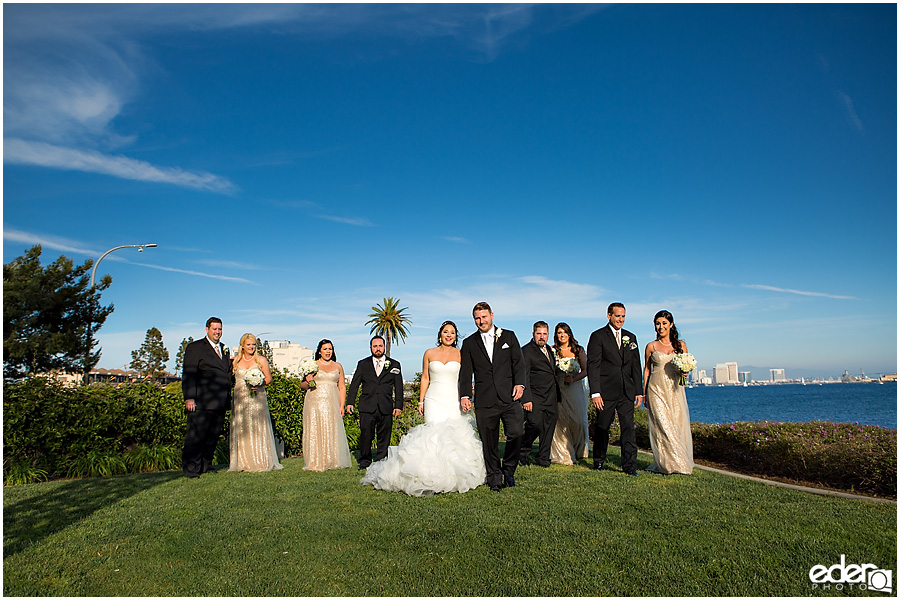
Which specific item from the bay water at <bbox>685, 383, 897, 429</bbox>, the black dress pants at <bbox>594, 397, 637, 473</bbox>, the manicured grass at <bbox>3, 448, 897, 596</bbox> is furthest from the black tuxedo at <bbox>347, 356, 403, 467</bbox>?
the bay water at <bbox>685, 383, 897, 429</bbox>

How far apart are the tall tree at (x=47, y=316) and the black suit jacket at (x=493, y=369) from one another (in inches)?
898

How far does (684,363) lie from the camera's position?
340 inches

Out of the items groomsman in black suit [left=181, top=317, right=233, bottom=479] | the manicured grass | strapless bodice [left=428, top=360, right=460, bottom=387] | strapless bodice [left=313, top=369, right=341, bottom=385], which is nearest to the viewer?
the manicured grass

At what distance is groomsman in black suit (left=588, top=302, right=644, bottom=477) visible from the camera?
8992 millimetres

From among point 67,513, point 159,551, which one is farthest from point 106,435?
point 159,551

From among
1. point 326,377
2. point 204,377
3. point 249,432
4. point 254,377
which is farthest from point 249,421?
point 326,377

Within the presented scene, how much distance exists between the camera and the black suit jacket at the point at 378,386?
404 inches

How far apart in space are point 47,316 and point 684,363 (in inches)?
1155

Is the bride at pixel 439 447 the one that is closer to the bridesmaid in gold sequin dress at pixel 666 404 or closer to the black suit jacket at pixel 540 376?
the black suit jacket at pixel 540 376

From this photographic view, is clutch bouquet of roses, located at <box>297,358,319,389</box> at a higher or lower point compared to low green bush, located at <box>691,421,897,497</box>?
higher

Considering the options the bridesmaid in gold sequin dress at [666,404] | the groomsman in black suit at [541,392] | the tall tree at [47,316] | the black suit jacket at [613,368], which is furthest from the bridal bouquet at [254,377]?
the tall tree at [47,316]

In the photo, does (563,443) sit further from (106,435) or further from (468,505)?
(106,435)

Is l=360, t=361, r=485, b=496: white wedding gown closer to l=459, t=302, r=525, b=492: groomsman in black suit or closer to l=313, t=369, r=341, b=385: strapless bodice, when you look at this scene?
l=459, t=302, r=525, b=492: groomsman in black suit
